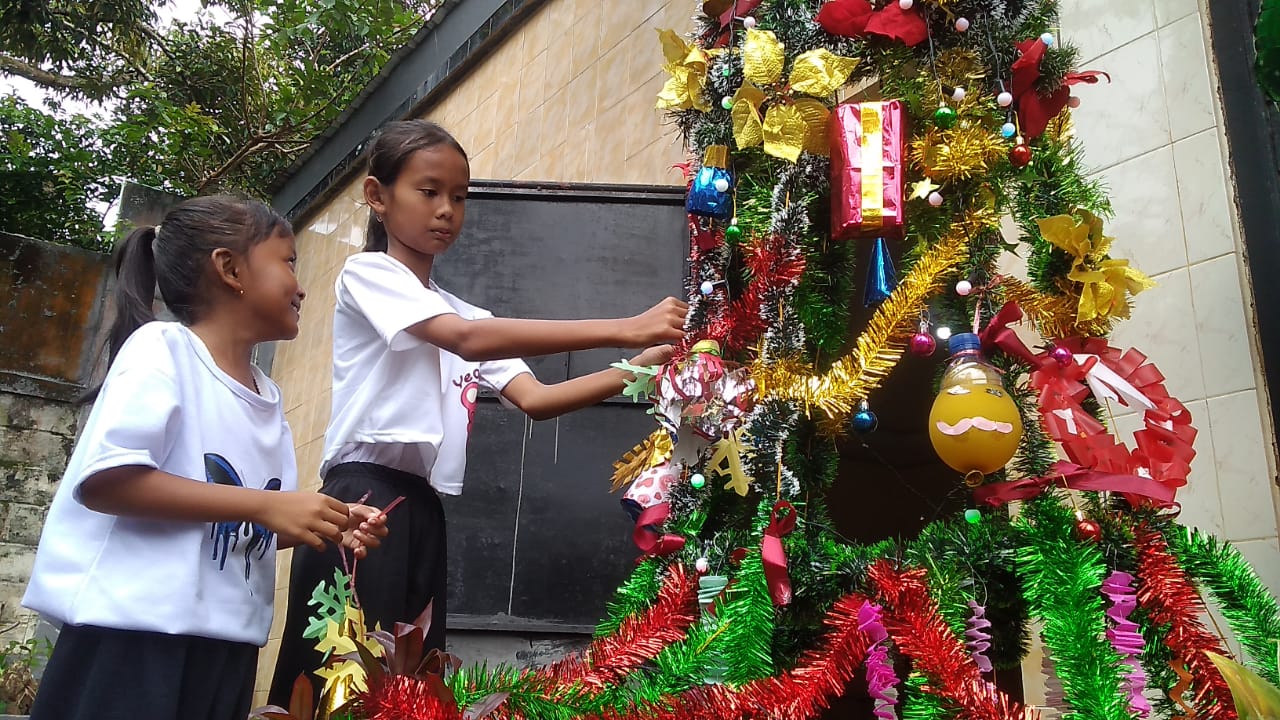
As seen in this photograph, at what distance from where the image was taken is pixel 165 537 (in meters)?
1.19

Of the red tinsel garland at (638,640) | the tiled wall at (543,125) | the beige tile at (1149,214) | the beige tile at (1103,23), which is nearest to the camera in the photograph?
the red tinsel garland at (638,640)

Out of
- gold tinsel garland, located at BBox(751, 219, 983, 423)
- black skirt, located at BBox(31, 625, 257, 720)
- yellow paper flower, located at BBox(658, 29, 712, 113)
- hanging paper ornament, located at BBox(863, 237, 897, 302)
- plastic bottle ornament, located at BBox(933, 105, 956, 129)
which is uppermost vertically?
yellow paper flower, located at BBox(658, 29, 712, 113)

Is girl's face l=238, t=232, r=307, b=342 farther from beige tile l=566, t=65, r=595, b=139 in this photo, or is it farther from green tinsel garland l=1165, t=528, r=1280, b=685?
beige tile l=566, t=65, r=595, b=139

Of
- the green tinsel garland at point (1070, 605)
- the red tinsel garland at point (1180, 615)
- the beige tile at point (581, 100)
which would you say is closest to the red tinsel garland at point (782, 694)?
the green tinsel garland at point (1070, 605)

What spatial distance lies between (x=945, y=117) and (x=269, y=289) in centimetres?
101

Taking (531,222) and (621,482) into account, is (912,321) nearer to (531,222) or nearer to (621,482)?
(621,482)

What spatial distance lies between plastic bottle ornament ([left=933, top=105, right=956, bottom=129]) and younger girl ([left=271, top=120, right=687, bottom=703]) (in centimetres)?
45

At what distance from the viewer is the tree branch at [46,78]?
7.86 metres

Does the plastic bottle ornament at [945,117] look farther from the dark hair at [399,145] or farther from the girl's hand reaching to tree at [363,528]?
the girl's hand reaching to tree at [363,528]

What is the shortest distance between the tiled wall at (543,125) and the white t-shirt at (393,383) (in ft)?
4.76

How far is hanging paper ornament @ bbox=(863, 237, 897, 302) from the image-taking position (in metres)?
1.37

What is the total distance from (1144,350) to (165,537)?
1695 mm

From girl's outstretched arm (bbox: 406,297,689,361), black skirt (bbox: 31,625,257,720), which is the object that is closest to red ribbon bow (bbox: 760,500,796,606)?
girl's outstretched arm (bbox: 406,297,689,361)

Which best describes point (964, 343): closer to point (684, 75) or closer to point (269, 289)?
point (684, 75)
